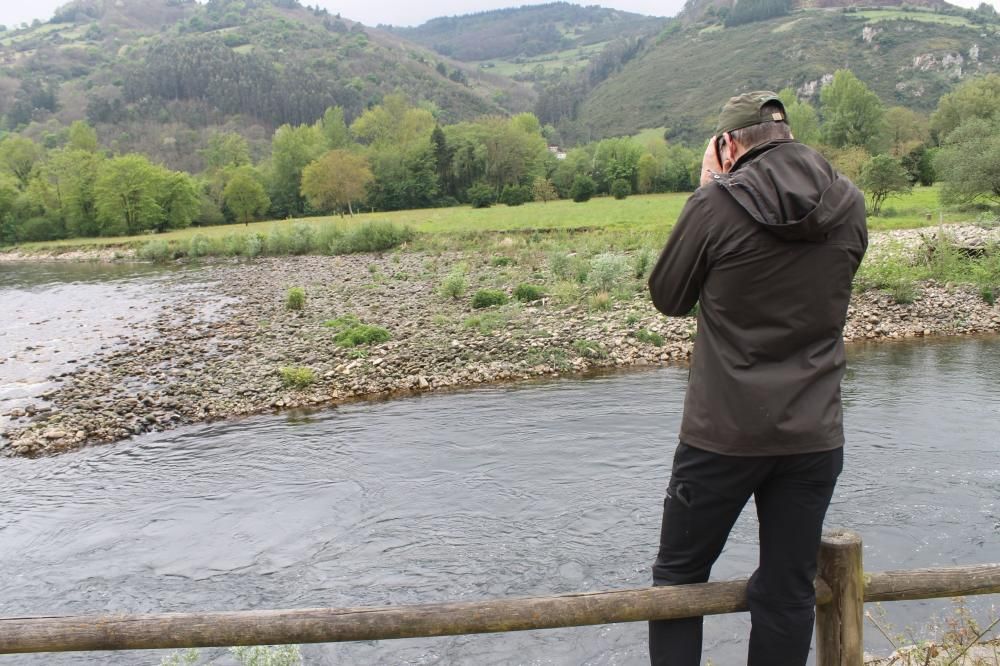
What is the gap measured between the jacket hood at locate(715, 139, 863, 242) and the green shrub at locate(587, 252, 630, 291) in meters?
21.5

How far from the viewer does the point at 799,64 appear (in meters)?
148

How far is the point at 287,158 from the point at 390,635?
9450 centimetres

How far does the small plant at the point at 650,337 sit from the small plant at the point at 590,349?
1211 mm

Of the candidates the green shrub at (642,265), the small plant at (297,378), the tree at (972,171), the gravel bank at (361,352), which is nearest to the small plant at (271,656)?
the gravel bank at (361,352)

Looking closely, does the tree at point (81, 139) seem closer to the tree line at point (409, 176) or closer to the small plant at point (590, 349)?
the tree line at point (409, 176)

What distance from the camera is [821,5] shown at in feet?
632

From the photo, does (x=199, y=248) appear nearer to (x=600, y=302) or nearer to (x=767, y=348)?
(x=600, y=302)

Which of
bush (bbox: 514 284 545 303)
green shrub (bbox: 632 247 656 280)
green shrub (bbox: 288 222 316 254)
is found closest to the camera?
bush (bbox: 514 284 545 303)

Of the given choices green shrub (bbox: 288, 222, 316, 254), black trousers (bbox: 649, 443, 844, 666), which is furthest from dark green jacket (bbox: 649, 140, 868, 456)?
green shrub (bbox: 288, 222, 316, 254)

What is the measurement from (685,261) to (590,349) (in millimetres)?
14855

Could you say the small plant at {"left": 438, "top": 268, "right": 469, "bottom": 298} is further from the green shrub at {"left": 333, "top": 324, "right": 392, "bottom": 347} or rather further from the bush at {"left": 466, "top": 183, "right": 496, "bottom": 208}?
the bush at {"left": 466, "top": 183, "right": 496, "bottom": 208}

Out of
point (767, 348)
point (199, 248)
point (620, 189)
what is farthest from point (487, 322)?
point (620, 189)

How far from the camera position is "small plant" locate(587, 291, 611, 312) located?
21953 millimetres

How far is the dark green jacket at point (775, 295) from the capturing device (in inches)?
110
